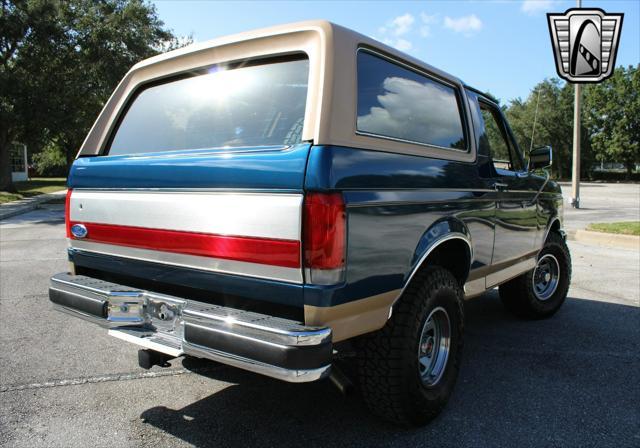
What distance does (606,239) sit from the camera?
9.93m

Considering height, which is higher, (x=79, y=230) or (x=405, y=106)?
(x=405, y=106)

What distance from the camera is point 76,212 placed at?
3.19 m

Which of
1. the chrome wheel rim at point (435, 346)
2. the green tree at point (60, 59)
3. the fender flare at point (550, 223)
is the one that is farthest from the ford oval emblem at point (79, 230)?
the green tree at point (60, 59)

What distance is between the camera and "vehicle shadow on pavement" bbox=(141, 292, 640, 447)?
8.99 feet

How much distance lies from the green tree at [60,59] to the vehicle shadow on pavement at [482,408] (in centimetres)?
2195

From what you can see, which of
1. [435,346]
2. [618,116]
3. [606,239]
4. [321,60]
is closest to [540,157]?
[435,346]

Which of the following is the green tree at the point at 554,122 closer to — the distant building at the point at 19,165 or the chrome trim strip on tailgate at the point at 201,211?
the distant building at the point at 19,165

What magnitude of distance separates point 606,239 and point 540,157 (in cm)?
684

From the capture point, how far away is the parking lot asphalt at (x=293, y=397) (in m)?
2.75

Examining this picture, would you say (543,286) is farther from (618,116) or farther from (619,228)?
(618,116)

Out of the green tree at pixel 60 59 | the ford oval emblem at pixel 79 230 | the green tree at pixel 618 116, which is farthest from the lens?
the green tree at pixel 618 116

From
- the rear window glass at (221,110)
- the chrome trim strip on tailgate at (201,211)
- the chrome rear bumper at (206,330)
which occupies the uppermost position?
the rear window glass at (221,110)

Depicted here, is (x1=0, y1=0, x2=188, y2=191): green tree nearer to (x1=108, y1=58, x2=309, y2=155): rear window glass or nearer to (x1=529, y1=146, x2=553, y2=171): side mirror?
(x1=108, y1=58, x2=309, y2=155): rear window glass

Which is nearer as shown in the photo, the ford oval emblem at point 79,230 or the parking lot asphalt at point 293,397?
the parking lot asphalt at point 293,397
